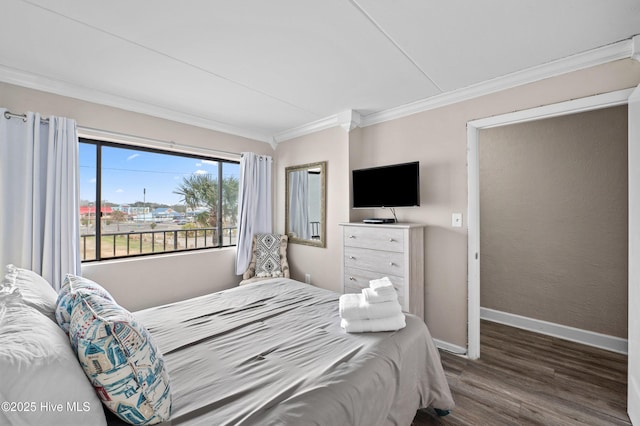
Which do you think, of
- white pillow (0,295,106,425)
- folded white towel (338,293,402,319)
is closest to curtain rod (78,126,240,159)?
white pillow (0,295,106,425)

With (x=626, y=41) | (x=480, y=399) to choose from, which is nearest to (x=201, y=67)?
(x=626, y=41)

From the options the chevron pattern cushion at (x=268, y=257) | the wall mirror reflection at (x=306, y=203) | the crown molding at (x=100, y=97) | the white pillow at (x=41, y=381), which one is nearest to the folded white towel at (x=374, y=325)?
the white pillow at (x=41, y=381)

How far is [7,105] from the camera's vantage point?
7.43ft

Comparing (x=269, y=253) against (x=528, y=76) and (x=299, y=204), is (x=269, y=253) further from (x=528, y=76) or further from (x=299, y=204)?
(x=528, y=76)

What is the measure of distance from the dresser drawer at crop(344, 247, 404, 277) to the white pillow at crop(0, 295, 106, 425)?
7.50 ft

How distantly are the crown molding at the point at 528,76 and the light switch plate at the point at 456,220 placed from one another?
1.10 m

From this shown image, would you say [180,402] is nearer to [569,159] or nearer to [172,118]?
[172,118]

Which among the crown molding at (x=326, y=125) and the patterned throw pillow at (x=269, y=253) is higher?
the crown molding at (x=326, y=125)

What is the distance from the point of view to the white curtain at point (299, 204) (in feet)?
12.4

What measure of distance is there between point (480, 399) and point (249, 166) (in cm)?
343

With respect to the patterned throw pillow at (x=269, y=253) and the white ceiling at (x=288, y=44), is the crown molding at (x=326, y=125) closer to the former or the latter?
the white ceiling at (x=288, y=44)

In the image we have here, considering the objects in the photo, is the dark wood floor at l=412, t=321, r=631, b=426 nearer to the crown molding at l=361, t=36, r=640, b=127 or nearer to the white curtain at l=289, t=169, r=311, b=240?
the white curtain at l=289, t=169, r=311, b=240

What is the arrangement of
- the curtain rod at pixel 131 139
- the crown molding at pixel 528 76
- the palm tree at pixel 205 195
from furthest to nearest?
1. the palm tree at pixel 205 195
2. the curtain rod at pixel 131 139
3. the crown molding at pixel 528 76

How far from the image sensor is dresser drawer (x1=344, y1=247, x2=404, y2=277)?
265cm
